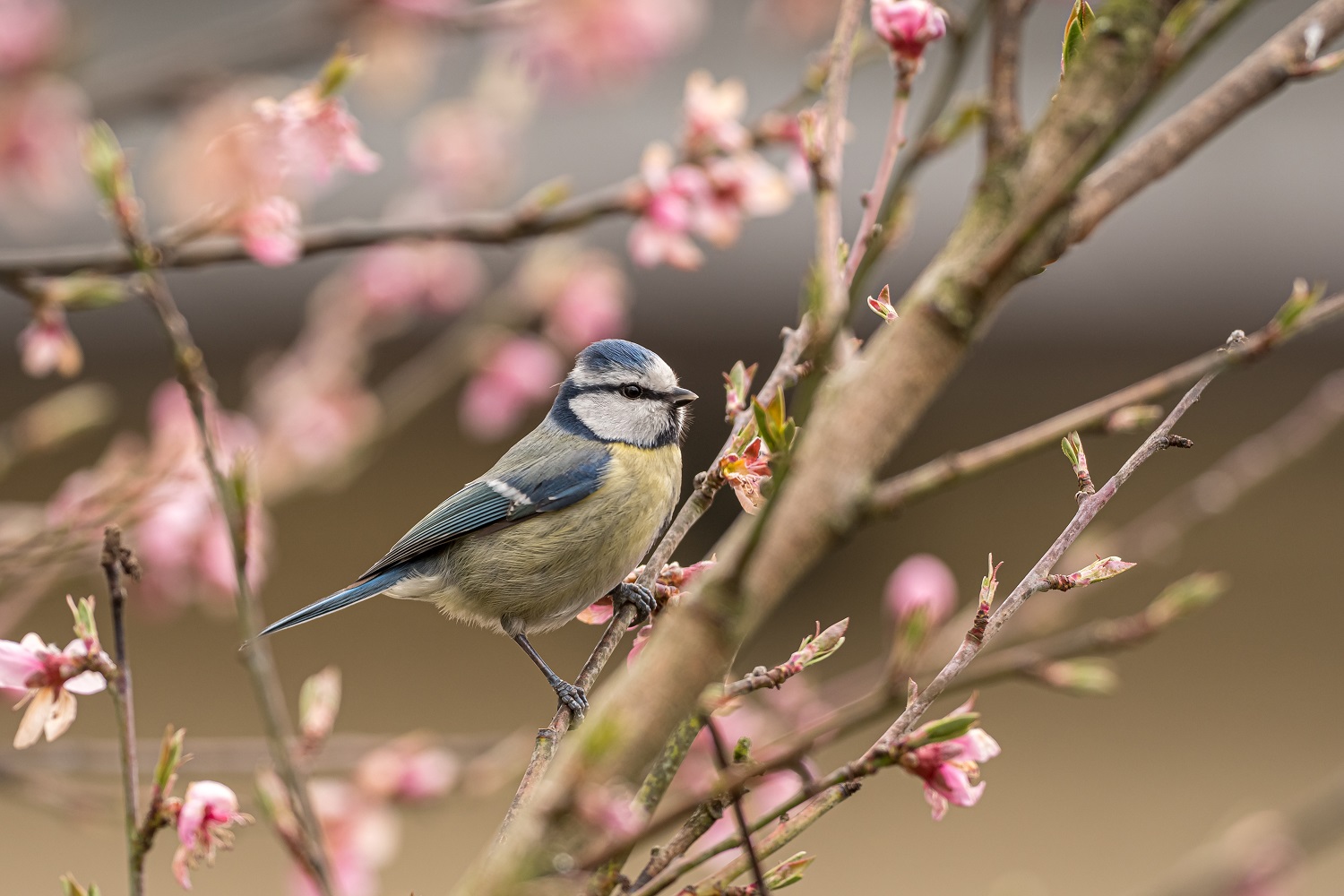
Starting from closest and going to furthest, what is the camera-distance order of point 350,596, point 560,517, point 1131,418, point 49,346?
point 1131,418 → point 49,346 → point 350,596 → point 560,517

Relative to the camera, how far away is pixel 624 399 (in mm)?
2174

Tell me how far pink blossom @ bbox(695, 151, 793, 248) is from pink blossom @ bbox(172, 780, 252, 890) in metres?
1.11

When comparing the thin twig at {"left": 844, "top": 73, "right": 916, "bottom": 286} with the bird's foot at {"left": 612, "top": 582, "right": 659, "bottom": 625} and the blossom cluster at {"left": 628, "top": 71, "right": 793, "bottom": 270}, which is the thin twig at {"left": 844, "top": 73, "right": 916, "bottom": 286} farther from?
the blossom cluster at {"left": 628, "top": 71, "right": 793, "bottom": 270}

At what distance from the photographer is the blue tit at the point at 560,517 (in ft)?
6.70

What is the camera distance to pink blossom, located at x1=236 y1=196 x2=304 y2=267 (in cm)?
164

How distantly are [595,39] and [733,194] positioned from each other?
0.75 m

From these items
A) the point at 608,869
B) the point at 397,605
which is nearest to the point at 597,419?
the point at 608,869

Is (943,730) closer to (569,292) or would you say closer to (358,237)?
(358,237)

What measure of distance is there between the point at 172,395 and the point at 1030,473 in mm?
2390

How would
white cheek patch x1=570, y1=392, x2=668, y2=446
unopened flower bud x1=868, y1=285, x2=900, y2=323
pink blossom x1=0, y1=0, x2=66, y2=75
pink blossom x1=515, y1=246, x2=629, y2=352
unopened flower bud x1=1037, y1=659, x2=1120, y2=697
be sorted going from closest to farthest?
unopened flower bud x1=1037, y1=659, x2=1120, y2=697, unopened flower bud x1=868, y1=285, x2=900, y2=323, white cheek patch x1=570, y1=392, x2=668, y2=446, pink blossom x1=0, y1=0, x2=66, y2=75, pink blossom x1=515, y1=246, x2=629, y2=352

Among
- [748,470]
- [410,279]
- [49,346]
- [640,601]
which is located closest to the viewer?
[748,470]

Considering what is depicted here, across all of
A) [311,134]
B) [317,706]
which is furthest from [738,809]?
[311,134]

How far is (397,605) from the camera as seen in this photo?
12.9 feet

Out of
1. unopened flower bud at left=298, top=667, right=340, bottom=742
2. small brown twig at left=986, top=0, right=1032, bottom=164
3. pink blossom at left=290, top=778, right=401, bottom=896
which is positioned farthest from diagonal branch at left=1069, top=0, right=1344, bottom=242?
pink blossom at left=290, top=778, right=401, bottom=896
